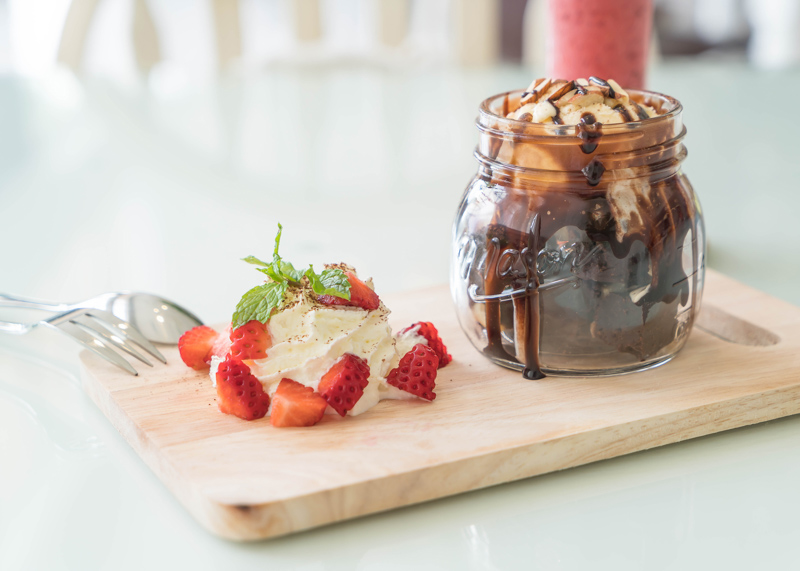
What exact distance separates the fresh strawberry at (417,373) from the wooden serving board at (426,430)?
0.02m

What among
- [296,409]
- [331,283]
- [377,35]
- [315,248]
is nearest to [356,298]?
[331,283]

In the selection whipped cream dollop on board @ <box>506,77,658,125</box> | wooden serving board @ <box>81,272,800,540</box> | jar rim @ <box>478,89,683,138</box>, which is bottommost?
wooden serving board @ <box>81,272,800,540</box>

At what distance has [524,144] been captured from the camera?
980 millimetres

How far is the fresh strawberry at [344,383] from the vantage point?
92 cm

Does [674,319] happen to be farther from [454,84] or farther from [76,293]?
[454,84]

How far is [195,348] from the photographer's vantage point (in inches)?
41.6

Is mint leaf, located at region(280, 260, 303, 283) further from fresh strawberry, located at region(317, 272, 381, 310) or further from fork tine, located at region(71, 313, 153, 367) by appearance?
fork tine, located at region(71, 313, 153, 367)

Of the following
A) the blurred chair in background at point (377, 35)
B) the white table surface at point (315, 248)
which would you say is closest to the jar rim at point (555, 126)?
the white table surface at point (315, 248)

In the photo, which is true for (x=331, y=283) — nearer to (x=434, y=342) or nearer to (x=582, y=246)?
(x=434, y=342)

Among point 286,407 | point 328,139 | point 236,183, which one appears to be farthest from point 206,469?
point 328,139

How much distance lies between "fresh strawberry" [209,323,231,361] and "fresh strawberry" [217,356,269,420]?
0.06 m

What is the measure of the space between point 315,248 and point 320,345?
0.65 m

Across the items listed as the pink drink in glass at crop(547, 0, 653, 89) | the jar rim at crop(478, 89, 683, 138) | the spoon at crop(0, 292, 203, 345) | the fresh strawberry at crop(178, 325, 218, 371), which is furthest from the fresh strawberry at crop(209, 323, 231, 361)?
the pink drink in glass at crop(547, 0, 653, 89)

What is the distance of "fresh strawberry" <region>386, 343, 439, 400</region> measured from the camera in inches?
37.8
